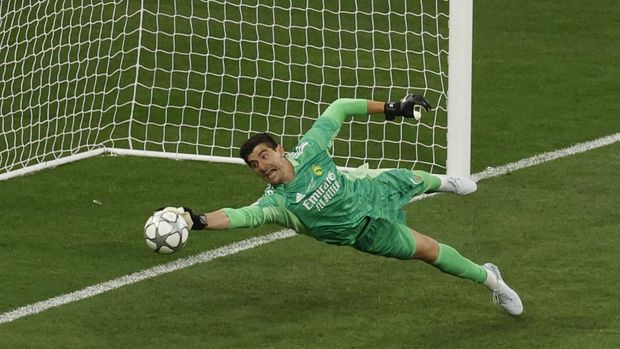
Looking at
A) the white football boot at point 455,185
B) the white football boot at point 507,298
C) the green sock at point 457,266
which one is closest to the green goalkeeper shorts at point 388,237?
the green sock at point 457,266

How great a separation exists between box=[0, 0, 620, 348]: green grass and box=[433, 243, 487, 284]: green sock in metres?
0.28

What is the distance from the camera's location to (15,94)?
14617mm

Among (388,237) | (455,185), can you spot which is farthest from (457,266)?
(455,185)

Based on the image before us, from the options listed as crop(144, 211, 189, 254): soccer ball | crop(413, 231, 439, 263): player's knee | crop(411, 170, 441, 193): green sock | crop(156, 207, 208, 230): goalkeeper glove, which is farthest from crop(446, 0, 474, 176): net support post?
crop(144, 211, 189, 254): soccer ball

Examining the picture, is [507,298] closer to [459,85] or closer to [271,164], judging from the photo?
[271,164]

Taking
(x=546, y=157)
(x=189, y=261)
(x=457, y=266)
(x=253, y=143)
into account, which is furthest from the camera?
(x=546, y=157)

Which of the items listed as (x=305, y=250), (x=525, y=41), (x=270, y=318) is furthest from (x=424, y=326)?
(x=525, y=41)

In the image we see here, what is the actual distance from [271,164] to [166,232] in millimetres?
844

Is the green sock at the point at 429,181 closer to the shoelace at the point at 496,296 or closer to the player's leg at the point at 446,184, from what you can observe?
the player's leg at the point at 446,184

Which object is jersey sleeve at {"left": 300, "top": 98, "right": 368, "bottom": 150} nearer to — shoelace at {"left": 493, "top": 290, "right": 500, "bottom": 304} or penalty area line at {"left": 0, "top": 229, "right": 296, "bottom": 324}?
shoelace at {"left": 493, "top": 290, "right": 500, "bottom": 304}

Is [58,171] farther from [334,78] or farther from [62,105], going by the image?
[334,78]

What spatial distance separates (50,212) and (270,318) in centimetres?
279

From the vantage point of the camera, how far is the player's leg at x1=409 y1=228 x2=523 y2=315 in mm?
9711

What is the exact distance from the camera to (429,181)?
10.1m
